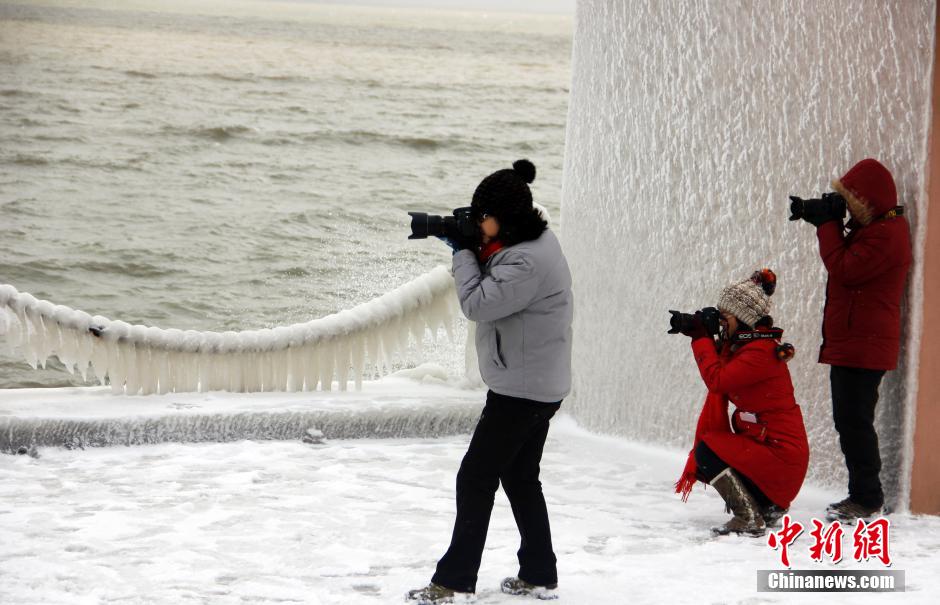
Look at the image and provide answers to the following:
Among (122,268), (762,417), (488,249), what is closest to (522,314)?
(488,249)

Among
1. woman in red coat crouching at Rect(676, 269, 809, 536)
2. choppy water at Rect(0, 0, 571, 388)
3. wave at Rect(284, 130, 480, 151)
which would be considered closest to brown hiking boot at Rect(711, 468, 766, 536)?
woman in red coat crouching at Rect(676, 269, 809, 536)

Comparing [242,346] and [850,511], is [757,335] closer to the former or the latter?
[850,511]

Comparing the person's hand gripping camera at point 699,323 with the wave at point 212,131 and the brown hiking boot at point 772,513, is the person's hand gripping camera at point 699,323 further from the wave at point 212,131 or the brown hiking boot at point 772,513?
the wave at point 212,131

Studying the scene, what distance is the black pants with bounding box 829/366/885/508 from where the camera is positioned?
365 centimetres

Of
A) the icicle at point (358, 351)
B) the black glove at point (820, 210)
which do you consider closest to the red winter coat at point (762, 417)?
the black glove at point (820, 210)

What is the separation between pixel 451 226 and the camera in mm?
2975

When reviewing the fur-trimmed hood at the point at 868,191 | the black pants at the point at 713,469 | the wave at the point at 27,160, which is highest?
the wave at the point at 27,160

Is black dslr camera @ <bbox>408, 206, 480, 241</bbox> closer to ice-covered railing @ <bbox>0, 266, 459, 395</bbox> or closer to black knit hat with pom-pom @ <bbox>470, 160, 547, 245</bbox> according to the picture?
black knit hat with pom-pom @ <bbox>470, 160, 547, 245</bbox>

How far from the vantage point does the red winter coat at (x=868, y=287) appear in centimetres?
359

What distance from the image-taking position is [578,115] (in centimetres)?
512

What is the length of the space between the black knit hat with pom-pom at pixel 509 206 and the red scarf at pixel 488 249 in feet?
0.10

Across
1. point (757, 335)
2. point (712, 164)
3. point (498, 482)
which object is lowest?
point (498, 482)

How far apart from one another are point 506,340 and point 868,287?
134 centimetres

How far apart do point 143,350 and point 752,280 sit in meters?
2.41
